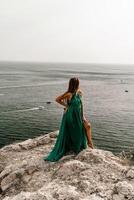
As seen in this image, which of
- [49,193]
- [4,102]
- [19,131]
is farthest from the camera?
[4,102]

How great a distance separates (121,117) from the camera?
69438 millimetres

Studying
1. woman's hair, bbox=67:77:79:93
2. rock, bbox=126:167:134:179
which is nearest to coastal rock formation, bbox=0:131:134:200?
rock, bbox=126:167:134:179

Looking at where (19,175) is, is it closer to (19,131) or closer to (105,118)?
(19,131)

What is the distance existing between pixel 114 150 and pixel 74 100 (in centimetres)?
3505

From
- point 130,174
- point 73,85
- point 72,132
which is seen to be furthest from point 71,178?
point 73,85

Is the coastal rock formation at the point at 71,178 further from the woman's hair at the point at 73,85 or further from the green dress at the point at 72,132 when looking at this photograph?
the woman's hair at the point at 73,85

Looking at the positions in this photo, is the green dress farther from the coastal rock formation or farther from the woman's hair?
the coastal rock formation

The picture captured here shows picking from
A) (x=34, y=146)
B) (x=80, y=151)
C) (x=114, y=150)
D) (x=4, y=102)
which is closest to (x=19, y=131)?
(x=114, y=150)

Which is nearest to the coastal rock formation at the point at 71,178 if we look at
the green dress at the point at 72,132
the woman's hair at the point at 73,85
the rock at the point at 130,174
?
the rock at the point at 130,174

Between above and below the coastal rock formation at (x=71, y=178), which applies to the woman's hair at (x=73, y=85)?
above

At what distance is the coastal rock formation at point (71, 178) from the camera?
389 inches

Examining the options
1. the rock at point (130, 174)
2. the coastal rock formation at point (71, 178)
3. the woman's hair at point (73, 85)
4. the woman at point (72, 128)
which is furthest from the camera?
the woman at point (72, 128)

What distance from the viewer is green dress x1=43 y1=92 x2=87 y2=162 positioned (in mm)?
12914

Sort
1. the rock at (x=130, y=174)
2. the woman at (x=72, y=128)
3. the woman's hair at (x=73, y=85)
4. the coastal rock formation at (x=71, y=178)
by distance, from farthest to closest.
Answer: the woman at (x=72, y=128) → the woman's hair at (x=73, y=85) → the rock at (x=130, y=174) → the coastal rock formation at (x=71, y=178)
